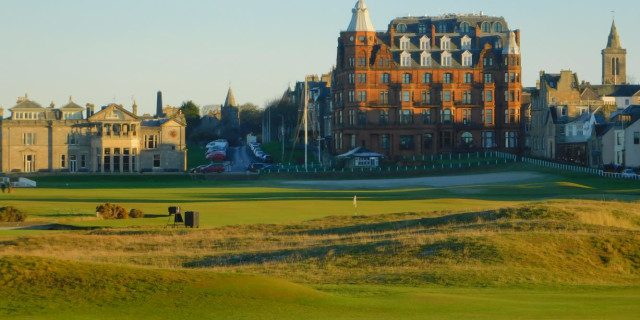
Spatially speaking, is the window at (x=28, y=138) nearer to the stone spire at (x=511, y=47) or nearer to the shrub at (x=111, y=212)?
the stone spire at (x=511, y=47)

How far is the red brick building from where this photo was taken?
15875 cm

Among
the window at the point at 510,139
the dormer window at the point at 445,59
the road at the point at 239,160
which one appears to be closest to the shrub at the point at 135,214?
the road at the point at 239,160

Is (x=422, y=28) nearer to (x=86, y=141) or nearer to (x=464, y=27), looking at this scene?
(x=464, y=27)

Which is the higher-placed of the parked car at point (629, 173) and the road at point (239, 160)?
the road at point (239, 160)

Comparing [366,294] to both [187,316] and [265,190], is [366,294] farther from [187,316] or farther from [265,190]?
[265,190]

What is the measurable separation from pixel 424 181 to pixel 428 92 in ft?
103

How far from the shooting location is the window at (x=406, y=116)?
160 metres

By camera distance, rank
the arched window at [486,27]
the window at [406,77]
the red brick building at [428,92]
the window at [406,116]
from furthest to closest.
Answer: the arched window at [486,27] → the window at [406,116] → the window at [406,77] → the red brick building at [428,92]

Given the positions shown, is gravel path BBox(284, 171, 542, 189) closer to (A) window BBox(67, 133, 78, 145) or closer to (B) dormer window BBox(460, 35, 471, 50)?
(B) dormer window BBox(460, 35, 471, 50)

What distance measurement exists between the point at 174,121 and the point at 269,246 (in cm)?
11687

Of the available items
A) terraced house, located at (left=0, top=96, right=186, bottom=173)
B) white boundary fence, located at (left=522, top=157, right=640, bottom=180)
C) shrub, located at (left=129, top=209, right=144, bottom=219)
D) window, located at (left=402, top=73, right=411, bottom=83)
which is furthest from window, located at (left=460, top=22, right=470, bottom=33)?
shrub, located at (left=129, top=209, right=144, bottom=219)

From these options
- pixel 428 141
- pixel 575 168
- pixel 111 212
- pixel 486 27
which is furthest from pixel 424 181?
pixel 111 212

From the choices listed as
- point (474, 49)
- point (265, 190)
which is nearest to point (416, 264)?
point (265, 190)

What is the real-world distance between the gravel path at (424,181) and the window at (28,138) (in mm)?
46404
